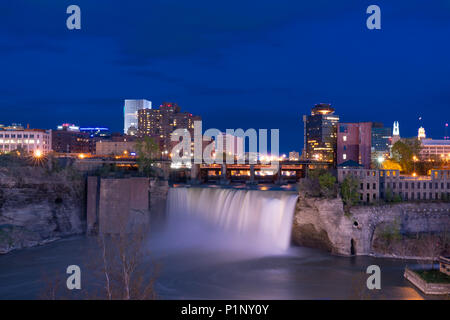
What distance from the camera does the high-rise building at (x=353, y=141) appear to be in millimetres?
72688

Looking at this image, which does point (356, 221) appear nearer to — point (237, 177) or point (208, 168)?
point (208, 168)

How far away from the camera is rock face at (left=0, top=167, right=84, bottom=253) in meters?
42.0

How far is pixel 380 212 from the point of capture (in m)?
37.4

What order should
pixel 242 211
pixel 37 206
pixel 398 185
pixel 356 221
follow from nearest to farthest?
pixel 356 221 → pixel 398 185 → pixel 242 211 → pixel 37 206

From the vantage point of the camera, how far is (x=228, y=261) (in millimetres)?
35469

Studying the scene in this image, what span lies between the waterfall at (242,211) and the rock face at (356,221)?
1920mm

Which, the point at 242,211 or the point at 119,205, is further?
the point at 119,205

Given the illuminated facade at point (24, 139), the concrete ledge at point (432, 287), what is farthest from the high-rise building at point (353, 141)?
the illuminated facade at point (24, 139)

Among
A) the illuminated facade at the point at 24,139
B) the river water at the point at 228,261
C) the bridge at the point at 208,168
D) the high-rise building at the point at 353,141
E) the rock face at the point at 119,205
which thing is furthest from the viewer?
the illuminated facade at the point at 24,139

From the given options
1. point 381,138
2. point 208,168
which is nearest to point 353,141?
point 208,168

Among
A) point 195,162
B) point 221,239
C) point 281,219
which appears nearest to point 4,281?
point 221,239

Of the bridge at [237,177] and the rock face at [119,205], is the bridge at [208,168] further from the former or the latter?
the rock face at [119,205]

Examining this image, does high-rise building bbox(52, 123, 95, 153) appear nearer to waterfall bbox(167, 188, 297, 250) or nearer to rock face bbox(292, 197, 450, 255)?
waterfall bbox(167, 188, 297, 250)

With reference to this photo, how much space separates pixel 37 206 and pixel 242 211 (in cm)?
2271
